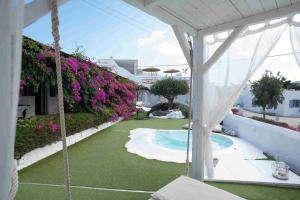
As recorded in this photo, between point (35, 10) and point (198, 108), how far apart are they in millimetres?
3010

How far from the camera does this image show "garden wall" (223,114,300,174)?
4768mm

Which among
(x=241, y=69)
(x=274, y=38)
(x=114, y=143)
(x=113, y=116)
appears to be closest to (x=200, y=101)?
(x=241, y=69)

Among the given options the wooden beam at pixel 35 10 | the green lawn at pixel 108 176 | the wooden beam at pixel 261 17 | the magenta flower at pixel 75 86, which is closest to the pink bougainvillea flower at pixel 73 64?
the magenta flower at pixel 75 86

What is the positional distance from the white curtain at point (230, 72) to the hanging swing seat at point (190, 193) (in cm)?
138

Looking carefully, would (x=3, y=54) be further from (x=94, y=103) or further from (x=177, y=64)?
(x=177, y=64)

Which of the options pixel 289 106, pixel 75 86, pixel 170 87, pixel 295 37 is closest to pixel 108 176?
pixel 75 86

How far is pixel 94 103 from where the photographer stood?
26.4ft

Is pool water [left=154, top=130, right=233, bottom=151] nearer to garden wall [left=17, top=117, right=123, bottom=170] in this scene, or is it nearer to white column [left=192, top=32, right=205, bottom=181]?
garden wall [left=17, top=117, right=123, bottom=170]

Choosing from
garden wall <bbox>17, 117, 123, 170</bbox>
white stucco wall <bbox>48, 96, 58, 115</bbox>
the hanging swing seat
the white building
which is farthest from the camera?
the white building

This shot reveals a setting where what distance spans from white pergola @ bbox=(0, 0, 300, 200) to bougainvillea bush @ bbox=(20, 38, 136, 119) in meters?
3.61

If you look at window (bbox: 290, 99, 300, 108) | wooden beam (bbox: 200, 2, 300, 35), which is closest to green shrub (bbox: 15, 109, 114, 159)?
wooden beam (bbox: 200, 2, 300, 35)

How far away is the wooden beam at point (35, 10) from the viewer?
134 centimetres

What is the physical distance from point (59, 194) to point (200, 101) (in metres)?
2.72

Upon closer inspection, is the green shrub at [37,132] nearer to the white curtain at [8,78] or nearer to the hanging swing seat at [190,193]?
the hanging swing seat at [190,193]
